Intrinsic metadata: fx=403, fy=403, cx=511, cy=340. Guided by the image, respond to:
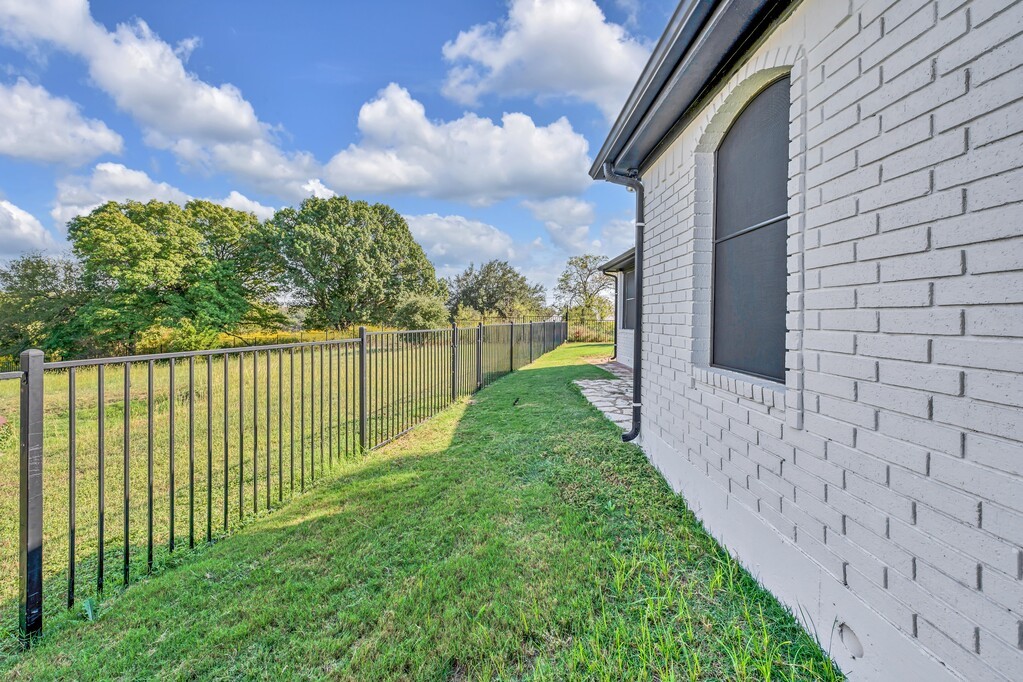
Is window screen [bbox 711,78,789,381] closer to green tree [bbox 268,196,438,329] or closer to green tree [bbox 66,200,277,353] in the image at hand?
green tree [bbox 66,200,277,353]

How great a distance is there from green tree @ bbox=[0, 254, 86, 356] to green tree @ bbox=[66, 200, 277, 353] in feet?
2.70

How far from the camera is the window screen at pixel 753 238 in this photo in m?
2.16

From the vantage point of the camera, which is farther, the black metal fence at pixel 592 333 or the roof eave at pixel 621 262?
the black metal fence at pixel 592 333

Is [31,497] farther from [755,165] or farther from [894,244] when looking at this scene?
[755,165]

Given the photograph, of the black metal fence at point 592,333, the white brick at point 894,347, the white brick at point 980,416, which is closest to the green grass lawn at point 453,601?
the white brick at point 980,416

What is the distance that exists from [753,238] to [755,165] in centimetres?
43

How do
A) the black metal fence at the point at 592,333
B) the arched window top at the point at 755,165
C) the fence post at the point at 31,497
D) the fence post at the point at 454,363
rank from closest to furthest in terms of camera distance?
the fence post at the point at 31,497 → the arched window top at the point at 755,165 → the fence post at the point at 454,363 → the black metal fence at the point at 592,333

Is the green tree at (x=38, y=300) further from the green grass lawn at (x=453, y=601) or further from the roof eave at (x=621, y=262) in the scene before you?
the green grass lawn at (x=453, y=601)

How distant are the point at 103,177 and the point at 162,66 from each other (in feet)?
80.6

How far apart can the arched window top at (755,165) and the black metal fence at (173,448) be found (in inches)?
129

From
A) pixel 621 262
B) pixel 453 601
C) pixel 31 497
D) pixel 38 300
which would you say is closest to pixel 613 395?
pixel 621 262

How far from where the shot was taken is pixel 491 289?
135 feet

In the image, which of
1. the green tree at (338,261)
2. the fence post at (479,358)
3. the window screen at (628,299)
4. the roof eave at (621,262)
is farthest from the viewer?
the green tree at (338,261)

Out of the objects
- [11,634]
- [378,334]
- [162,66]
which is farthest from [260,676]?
[162,66]
